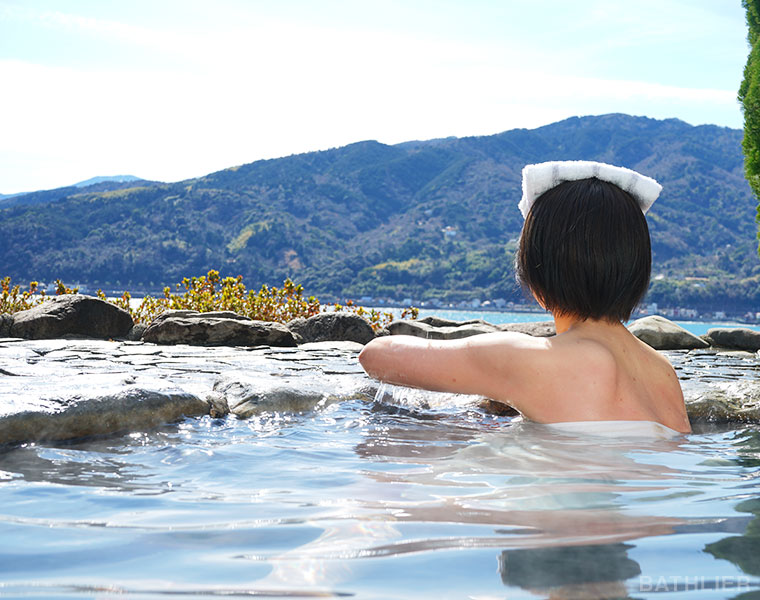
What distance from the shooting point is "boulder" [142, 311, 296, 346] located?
8.98 meters

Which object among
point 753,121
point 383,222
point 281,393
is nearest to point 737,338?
point 753,121

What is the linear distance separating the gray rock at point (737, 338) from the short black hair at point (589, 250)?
9.16 m

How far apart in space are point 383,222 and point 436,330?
155 m

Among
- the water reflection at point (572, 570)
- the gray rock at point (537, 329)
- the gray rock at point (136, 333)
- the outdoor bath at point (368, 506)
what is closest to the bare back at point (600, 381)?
the outdoor bath at point (368, 506)

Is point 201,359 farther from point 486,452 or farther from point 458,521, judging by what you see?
point 458,521

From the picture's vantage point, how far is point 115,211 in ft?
415

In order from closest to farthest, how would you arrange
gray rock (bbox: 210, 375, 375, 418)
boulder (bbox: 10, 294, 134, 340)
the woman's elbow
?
1. the woman's elbow
2. gray rock (bbox: 210, 375, 375, 418)
3. boulder (bbox: 10, 294, 134, 340)

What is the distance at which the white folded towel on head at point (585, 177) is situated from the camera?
283 cm

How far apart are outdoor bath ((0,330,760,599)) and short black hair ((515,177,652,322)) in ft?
1.91

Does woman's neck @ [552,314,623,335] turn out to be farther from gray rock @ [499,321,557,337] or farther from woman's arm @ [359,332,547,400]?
gray rock @ [499,321,557,337]

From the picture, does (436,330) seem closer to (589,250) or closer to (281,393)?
(281,393)

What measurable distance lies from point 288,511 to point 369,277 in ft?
336

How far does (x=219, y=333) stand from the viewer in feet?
29.5

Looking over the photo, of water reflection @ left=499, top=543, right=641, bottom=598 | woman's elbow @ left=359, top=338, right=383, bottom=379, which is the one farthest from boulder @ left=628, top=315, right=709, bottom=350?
water reflection @ left=499, top=543, right=641, bottom=598
